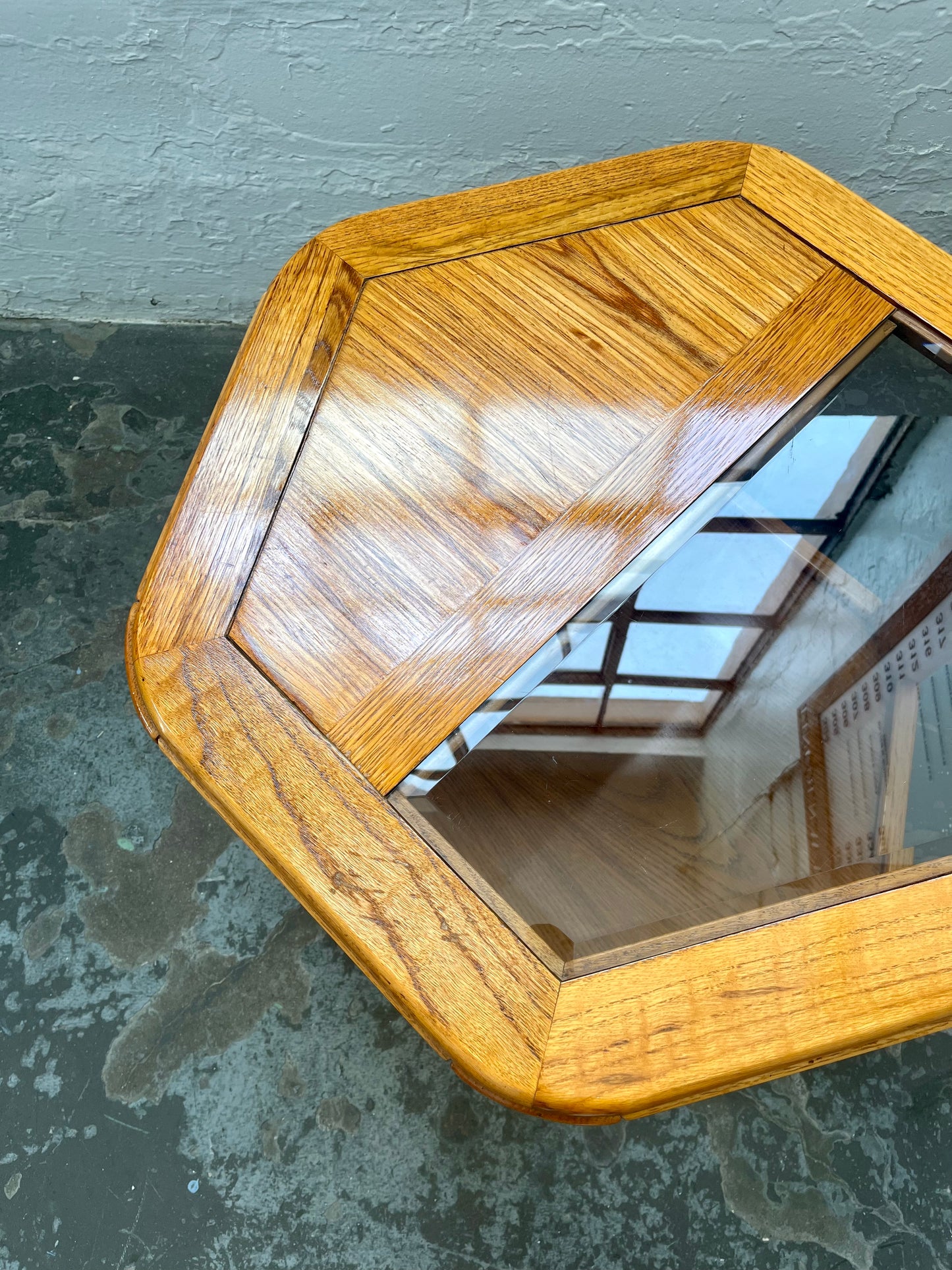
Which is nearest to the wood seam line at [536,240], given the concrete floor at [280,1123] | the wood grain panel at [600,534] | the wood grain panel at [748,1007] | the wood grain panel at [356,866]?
the wood grain panel at [600,534]

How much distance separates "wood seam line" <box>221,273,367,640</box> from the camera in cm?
68

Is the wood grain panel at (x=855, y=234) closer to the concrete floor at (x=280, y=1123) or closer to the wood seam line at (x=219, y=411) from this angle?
the wood seam line at (x=219, y=411)

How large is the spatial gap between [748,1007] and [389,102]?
1.10m

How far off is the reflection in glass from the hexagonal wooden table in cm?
2

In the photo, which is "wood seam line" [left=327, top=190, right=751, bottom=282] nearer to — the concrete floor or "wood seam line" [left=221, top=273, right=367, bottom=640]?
"wood seam line" [left=221, top=273, right=367, bottom=640]

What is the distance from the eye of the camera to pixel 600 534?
27.4 inches

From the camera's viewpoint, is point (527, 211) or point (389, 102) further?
point (389, 102)

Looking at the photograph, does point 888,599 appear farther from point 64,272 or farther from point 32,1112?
point 64,272

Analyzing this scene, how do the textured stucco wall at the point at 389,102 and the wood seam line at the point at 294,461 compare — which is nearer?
the wood seam line at the point at 294,461

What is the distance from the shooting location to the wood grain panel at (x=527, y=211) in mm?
795

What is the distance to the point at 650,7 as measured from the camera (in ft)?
3.40

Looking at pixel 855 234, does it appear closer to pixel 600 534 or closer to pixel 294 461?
pixel 600 534

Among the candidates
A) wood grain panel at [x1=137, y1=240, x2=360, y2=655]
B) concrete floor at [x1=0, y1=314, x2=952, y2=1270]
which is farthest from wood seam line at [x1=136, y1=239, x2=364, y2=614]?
concrete floor at [x1=0, y1=314, x2=952, y2=1270]

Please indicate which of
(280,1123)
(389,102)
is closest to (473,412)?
(389,102)
